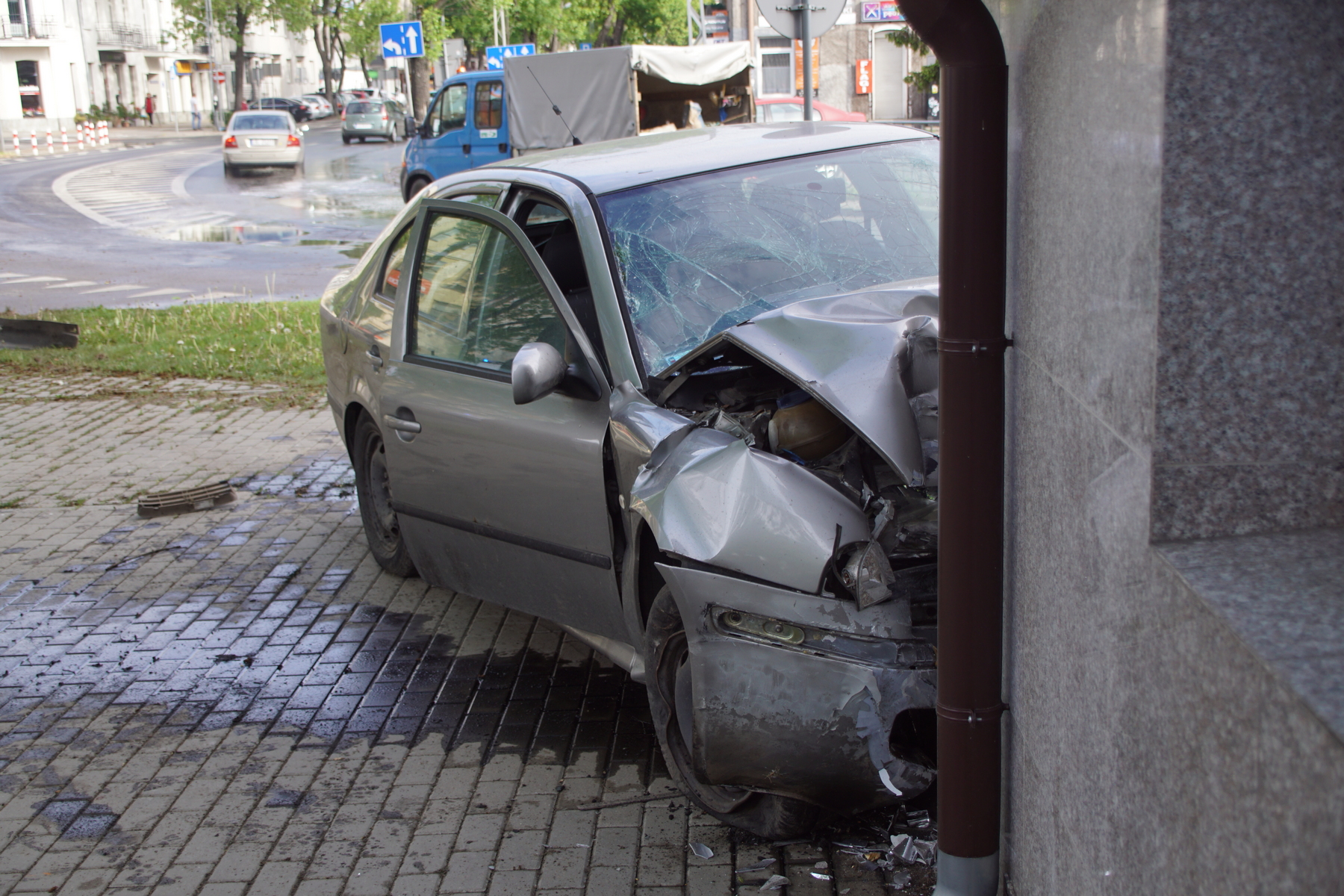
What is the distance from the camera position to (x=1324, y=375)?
1.71 m

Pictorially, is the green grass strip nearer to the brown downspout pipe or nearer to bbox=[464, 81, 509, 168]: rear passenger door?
the brown downspout pipe

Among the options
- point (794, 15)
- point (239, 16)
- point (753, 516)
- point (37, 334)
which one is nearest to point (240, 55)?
point (239, 16)

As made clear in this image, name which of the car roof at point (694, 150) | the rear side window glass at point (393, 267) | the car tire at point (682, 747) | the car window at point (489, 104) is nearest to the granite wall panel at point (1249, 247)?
the car tire at point (682, 747)

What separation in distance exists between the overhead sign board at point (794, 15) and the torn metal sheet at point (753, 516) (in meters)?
7.55

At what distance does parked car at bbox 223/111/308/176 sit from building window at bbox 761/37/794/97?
51.4ft

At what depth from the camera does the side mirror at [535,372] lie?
364 centimetres

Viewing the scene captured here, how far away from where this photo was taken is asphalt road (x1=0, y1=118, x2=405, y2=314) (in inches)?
626

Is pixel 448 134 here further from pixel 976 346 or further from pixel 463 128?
pixel 976 346

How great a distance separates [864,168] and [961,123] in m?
2.13

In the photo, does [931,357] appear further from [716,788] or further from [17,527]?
[17,527]

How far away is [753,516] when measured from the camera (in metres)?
2.97

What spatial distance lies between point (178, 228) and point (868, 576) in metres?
22.2

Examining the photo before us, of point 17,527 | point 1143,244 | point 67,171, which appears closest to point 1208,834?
point 1143,244

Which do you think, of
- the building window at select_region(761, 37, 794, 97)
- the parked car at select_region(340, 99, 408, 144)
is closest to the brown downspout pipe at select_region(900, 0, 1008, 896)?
the building window at select_region(761, 37, 794, 97)
